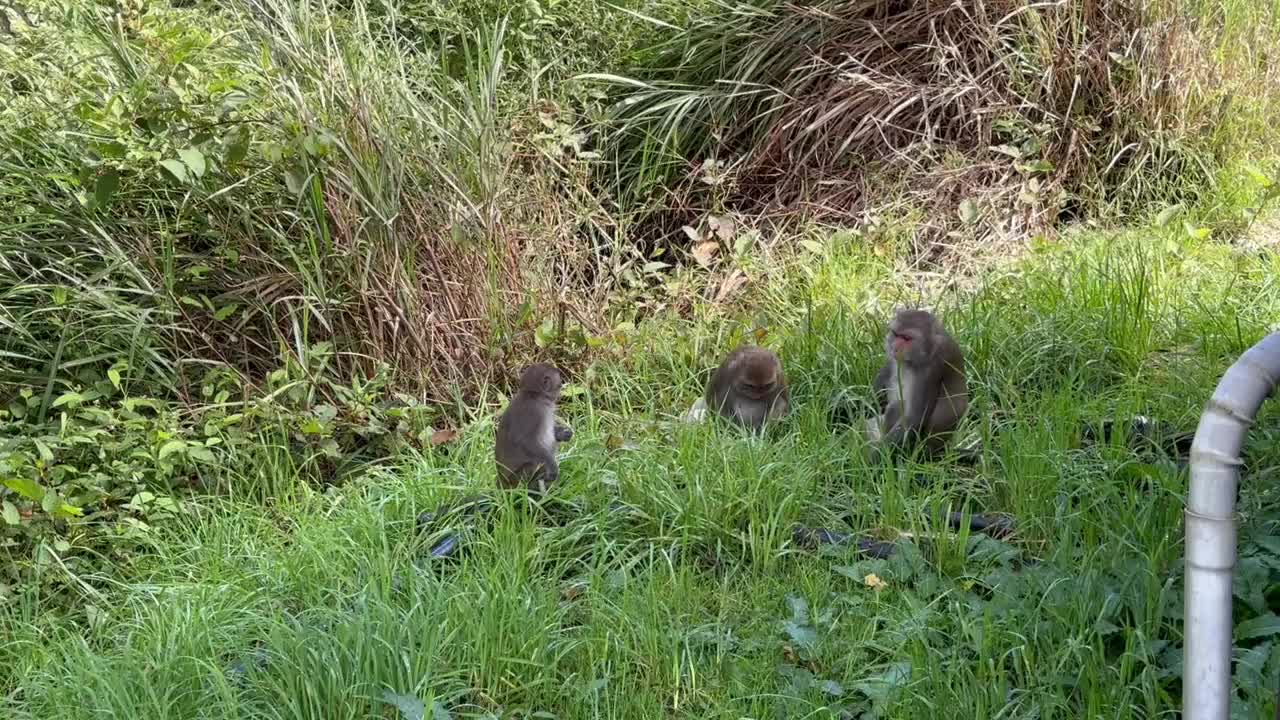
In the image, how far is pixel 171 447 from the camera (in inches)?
186

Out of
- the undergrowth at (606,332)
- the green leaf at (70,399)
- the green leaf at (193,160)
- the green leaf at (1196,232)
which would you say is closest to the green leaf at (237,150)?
the undergrowth at (606,332)

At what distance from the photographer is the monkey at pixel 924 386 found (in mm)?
4426

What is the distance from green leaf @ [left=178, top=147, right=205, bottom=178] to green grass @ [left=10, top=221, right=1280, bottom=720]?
1262mm

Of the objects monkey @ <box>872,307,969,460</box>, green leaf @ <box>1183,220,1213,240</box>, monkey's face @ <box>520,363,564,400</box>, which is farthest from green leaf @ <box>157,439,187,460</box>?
green leaf @ <box>1183,220,1213,240</box>

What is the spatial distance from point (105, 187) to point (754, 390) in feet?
8.91

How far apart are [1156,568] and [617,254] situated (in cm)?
366

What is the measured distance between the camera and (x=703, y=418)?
4840 mm

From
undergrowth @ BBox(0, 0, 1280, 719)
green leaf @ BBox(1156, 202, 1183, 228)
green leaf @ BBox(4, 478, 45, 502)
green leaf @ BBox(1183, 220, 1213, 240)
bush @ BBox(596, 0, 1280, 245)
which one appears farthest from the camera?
bush @ BBox(596, 0, 1280, 245)

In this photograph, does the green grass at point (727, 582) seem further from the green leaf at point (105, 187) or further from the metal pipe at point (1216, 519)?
the green leaf at point (105, 187)

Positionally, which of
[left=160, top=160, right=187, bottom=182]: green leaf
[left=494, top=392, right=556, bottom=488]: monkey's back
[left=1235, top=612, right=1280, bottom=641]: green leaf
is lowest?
[left=494, top=392, right=556, bottom=488]: monkey's back

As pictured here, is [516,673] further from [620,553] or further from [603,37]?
[603,37]

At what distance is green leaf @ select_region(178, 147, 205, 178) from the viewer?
195 inches

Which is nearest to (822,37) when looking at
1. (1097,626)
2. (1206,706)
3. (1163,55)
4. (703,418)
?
(1163,55)

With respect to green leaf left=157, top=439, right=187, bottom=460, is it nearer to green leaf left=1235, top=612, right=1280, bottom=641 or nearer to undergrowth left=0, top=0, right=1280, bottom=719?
undergrowth left=0, top=0, right=1280, bottom=719
